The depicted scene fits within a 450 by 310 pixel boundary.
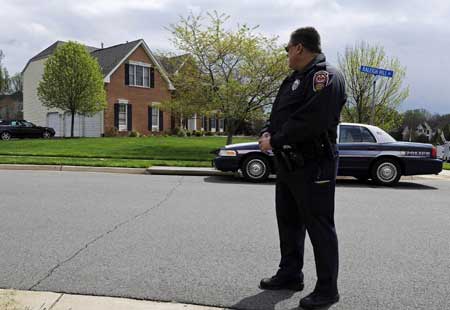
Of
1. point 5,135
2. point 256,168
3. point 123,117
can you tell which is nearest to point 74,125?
point 123,117

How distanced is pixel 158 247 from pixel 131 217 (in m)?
1.61

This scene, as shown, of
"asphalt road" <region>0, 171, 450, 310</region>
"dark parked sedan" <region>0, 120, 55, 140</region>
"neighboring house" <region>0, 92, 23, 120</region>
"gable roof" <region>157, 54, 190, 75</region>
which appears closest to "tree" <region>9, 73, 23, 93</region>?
"neighboring house" <region>0, 92, 23, 120</region>

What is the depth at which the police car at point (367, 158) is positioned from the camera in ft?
34.6

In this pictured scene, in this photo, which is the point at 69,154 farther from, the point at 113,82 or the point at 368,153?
the point at 113,82

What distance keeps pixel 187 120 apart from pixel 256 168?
24.9 m

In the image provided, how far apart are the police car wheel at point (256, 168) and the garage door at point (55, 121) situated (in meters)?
24.2

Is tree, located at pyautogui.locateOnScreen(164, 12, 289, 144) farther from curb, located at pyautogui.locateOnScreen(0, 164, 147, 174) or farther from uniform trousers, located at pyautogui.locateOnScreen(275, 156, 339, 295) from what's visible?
uniform trousers, located at pyautogui.locateOnScreen(275, 156, 339, 295)

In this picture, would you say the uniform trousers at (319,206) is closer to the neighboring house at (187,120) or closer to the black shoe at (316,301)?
the black shoe at (316,301)

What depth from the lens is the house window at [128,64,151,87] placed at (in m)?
31.8

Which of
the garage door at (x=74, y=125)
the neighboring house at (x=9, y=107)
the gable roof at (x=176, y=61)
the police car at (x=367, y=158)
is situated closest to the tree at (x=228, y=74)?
the gable roof at (x=176, y=61)

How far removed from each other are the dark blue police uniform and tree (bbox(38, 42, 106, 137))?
24.8 m

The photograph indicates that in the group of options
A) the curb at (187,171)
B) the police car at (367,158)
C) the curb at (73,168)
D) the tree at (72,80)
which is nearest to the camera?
the police car at (367,158)

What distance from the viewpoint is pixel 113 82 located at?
30781mm

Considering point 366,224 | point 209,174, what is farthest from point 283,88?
point 209,174
